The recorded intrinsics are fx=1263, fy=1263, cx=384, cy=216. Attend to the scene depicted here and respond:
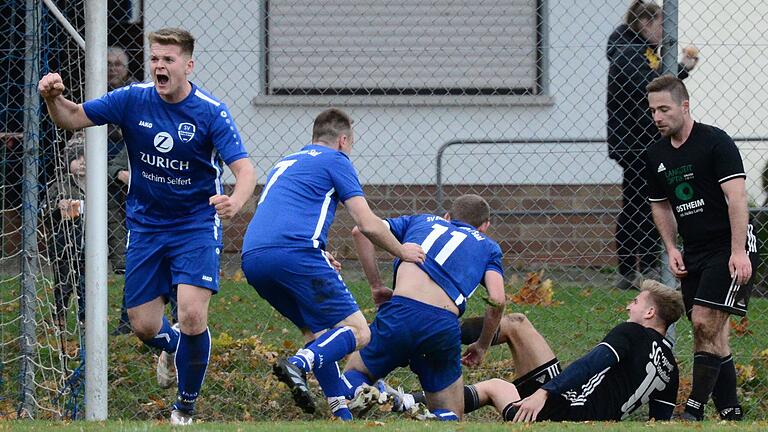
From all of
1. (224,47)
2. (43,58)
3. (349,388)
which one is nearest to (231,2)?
(224,47)

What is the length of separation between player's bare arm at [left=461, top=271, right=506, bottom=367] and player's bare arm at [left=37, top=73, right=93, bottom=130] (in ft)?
8.23

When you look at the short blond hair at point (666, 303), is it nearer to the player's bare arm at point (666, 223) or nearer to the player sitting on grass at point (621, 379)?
A: the player sitting on grass at point (621, 379)

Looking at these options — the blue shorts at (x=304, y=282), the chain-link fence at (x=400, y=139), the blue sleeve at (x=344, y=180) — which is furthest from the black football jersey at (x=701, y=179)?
the blue shorts at (x=304, y=282)

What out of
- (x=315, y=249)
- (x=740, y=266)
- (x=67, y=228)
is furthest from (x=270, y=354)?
(x=740, y=266)

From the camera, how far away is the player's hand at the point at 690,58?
30.7 ft

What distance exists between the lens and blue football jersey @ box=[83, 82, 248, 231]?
23.2 ft

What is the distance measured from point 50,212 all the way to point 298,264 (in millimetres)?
2253

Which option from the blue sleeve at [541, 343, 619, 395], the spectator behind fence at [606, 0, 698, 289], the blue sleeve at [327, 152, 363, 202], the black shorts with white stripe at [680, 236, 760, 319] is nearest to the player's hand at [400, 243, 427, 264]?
the blue sleeve at [327, 152, 363, 202]

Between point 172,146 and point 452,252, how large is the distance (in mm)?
1748

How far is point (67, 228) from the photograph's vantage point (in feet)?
28.0

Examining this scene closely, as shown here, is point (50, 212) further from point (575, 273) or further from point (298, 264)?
point (575, 273)

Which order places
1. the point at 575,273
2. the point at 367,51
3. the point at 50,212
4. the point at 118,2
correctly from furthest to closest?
1. the point at 367,51
2. the point at 575,273
3. the point at 118,2
4. the point at 50,212

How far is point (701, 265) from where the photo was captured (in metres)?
7.77

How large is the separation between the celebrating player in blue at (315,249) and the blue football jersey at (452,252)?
236mm
